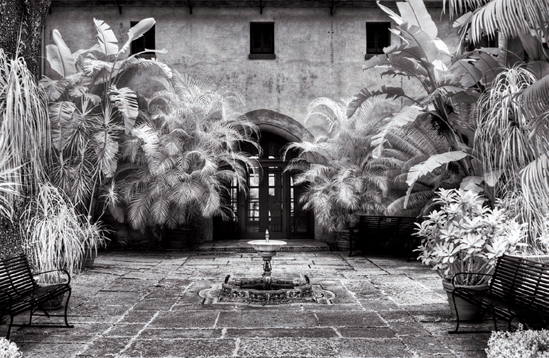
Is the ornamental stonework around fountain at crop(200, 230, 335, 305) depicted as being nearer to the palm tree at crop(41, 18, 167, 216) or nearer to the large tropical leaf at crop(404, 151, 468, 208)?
the large tropical leaf at crop(404, 151, 468, 208)

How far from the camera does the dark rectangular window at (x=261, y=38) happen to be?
50.4 feet

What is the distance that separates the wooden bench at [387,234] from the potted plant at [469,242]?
4921mm

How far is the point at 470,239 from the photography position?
5.87 meters

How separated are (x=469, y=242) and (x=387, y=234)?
19.8 ft

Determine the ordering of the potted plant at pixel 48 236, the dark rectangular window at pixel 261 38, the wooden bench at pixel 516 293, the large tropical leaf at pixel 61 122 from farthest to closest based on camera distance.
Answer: the dark rectangular window at pixel 261 38, the large tropical leaf at pixel 61 122, the potted plant at pixel 48 236, the wooden bench at pixel 516 293

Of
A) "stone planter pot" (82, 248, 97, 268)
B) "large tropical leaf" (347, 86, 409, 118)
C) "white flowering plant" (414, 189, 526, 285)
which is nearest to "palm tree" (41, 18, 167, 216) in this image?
"stone planter pot" (82, 248, 97, 268)

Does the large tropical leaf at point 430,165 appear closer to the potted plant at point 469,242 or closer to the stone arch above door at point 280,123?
the potted plant at point 469,242

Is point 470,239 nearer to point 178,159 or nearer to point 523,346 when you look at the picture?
point 523,346

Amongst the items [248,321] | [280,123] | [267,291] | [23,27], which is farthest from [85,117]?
[280,123]

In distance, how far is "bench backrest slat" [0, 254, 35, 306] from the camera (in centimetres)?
549

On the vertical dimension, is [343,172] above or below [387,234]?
above

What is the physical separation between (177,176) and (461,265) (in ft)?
24.5

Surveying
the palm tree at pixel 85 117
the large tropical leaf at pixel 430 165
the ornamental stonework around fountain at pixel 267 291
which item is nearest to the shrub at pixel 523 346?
the ornamental stonework around fountain at pixel 267 291

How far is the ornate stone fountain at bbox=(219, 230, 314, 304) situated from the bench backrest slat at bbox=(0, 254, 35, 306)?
2.48m
